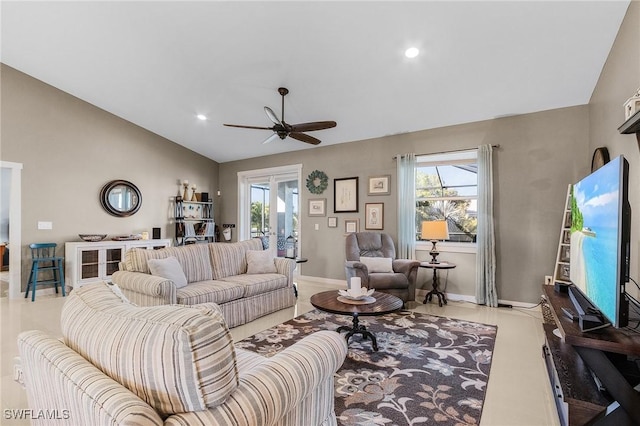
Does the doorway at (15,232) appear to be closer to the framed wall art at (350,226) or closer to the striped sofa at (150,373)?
the striped sofa at (150,373)

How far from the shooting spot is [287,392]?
1085 mm

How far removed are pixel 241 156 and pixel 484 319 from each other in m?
5.57

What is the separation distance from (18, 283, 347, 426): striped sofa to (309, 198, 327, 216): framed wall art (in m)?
4.69

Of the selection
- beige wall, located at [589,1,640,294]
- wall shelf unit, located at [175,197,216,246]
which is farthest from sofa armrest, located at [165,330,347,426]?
wall shelf unit, located at [175,197,216,246]

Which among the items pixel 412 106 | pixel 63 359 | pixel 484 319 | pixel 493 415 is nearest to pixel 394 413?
pixel 493 415

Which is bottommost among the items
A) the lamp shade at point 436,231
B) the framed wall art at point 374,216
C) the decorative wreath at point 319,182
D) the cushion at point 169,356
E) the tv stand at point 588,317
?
the tv stand at point 588,317

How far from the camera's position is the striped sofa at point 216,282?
305 cm

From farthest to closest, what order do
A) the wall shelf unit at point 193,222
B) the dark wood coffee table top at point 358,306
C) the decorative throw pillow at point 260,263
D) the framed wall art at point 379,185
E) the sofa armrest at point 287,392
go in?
the wall shelf unit at point 193,222
the framed wall art at point 379,185
the decorative throw pillow at point 260,263
the dark wood coffee table top at point 358,306
the sofa armrest at point 287,392

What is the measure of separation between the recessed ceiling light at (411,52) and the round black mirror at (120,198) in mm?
5329

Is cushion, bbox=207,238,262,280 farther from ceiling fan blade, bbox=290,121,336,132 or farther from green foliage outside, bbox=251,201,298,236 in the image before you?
green foliage outside, bbox=251,201,298,236

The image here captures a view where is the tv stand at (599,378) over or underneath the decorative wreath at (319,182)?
underneath

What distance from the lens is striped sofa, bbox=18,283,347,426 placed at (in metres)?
0.81

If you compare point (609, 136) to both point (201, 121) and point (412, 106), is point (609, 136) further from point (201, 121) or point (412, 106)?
point (201, 121)

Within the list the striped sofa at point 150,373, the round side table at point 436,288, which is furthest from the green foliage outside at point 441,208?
the striped sofa at point 150,373
